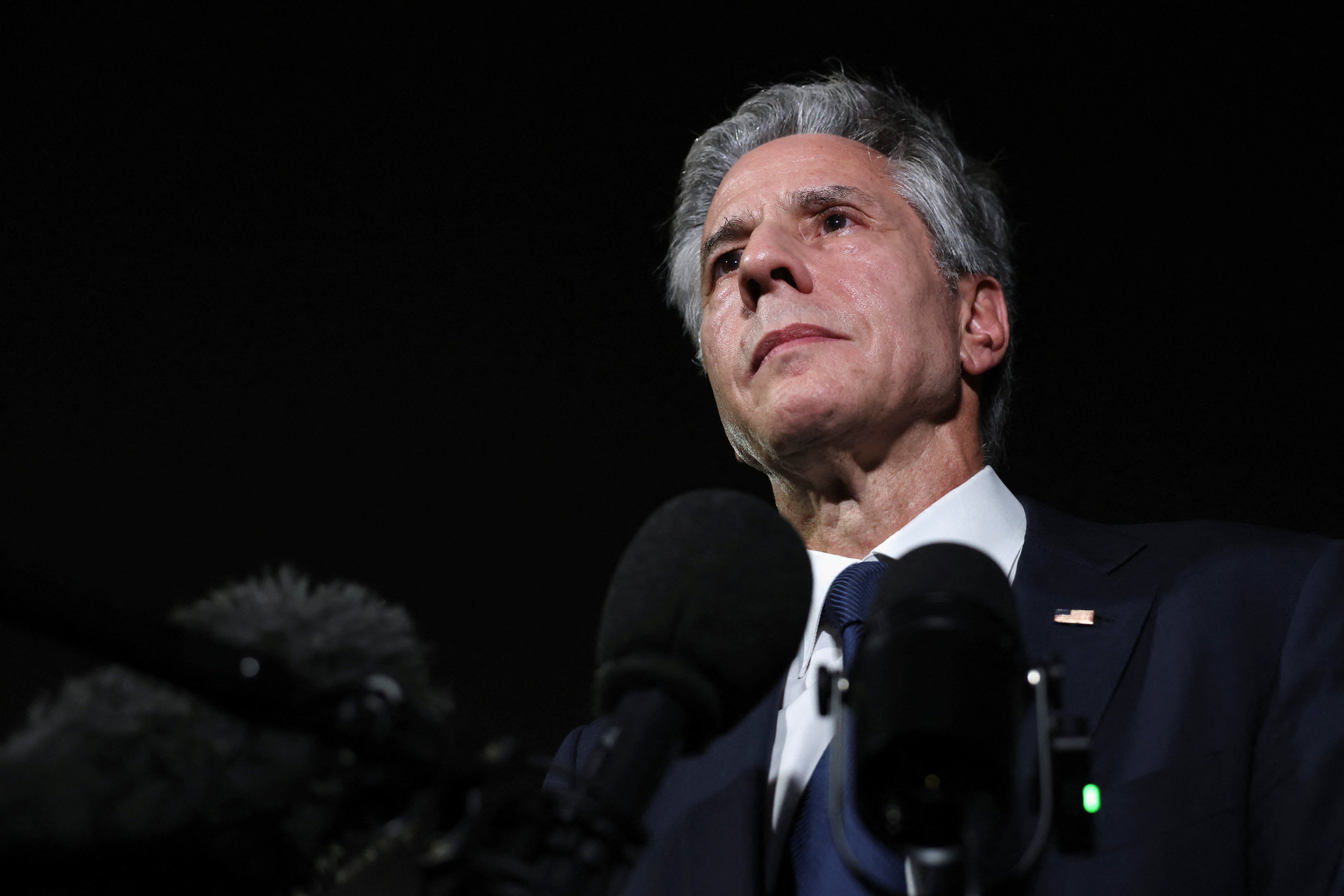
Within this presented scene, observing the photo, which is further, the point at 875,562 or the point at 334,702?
the point at 875,562

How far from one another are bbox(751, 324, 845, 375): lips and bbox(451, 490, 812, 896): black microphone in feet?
3.13

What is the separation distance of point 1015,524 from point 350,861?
1549 millimetres

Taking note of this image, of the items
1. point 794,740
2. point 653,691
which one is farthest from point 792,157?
point 653,691

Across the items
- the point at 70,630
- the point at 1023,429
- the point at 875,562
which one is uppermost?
the point at 1023,429

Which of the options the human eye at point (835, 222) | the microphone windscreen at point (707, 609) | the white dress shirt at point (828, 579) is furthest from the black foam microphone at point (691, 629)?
the human eye at point (835, 222)

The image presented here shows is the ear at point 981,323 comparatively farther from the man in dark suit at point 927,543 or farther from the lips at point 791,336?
the lips at point 791,336

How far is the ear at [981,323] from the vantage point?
7.73 feet

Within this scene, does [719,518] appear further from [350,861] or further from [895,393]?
[895,393]

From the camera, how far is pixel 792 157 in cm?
241

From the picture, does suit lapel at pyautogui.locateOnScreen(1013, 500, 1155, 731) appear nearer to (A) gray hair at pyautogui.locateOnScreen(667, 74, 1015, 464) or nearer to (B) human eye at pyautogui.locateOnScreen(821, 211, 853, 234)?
(A) gray hair at pyautogui.locateOnScreen(667, 74, 1015, 464)

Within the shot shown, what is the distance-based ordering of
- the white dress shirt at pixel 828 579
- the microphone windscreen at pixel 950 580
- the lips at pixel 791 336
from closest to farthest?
the microphone windscreen at pixel 950 580 → the white dress shirt at pixel 828 579 → the lips at pixel 791 336

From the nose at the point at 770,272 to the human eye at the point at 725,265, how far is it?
18cm

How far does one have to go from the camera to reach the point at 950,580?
93 centimetres

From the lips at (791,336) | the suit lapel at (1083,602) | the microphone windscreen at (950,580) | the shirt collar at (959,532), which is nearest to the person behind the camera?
the microphone windscreen at (950,580)
